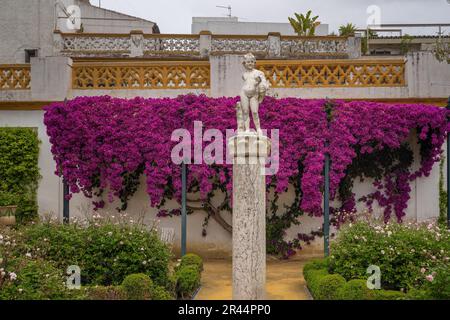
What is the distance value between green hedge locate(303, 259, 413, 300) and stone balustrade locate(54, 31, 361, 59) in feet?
37.2

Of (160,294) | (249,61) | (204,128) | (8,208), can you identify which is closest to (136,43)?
(204,128)

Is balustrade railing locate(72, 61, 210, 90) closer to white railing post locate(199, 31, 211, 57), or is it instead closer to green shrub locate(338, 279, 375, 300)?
green shrub locate(338, 279, 375, 300)

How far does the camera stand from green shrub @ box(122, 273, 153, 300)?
8.10 metres

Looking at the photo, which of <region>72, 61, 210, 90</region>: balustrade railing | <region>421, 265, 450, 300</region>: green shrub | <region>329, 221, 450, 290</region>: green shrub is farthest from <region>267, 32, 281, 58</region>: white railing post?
<region>421, 265, 450, 300</region>: green shrub

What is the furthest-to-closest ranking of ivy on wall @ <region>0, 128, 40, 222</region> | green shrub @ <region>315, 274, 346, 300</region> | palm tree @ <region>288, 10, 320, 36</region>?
palm tree @ <region>288, 10, 320, 36</region>
ivy on wall @ <region>0, 128, 40, 222</region>
green shrub @ <region>315, 274, 346, 300</region>

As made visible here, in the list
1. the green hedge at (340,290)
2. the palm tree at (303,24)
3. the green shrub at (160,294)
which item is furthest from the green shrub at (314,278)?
the palm tree at (303,24)

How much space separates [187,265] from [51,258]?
2479mm

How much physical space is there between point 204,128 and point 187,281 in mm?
3796

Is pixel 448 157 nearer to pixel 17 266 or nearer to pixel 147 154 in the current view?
pixel 147 154

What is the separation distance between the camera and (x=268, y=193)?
42.3 ft

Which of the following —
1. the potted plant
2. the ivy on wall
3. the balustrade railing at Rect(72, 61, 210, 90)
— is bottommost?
the potted plant

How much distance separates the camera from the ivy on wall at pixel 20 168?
12773 mm

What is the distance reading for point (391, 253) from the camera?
8.97m

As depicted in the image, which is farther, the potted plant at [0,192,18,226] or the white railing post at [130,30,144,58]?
the white railing post at [130,30,144,58]
